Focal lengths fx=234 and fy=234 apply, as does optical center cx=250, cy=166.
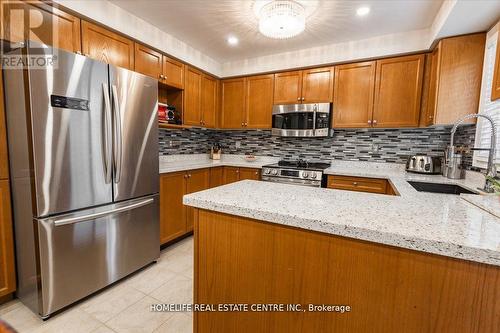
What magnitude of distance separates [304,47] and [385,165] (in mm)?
1838

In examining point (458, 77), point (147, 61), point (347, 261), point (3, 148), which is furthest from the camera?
point (147, 61)

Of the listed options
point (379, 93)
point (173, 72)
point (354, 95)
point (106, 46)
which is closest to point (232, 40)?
point (173, 72)

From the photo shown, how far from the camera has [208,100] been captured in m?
3.48

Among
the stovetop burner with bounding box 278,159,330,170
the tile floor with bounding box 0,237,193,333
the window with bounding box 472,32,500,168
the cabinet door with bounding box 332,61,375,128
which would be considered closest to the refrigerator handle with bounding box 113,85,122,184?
the tile floor with bounding box 0,237,193,333

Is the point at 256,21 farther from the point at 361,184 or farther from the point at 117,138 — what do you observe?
the point at 361,184

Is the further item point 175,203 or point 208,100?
point 208,100

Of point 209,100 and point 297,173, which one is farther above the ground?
point 209,100

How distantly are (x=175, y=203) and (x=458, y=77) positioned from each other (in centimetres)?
311

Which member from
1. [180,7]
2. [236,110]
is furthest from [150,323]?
[236,110]

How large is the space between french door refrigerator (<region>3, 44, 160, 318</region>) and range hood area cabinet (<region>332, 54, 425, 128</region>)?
7.57 ft

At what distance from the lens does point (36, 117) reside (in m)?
1.44

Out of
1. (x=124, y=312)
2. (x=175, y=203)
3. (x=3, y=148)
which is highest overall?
(x=3, y=148)

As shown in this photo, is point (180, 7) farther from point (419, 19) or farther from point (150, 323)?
point (150, 323)

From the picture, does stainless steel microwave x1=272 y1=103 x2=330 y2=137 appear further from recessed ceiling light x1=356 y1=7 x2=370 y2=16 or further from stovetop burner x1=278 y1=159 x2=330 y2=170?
recessed ceiling light x1=356 y1=7 x2=370 y2=16
